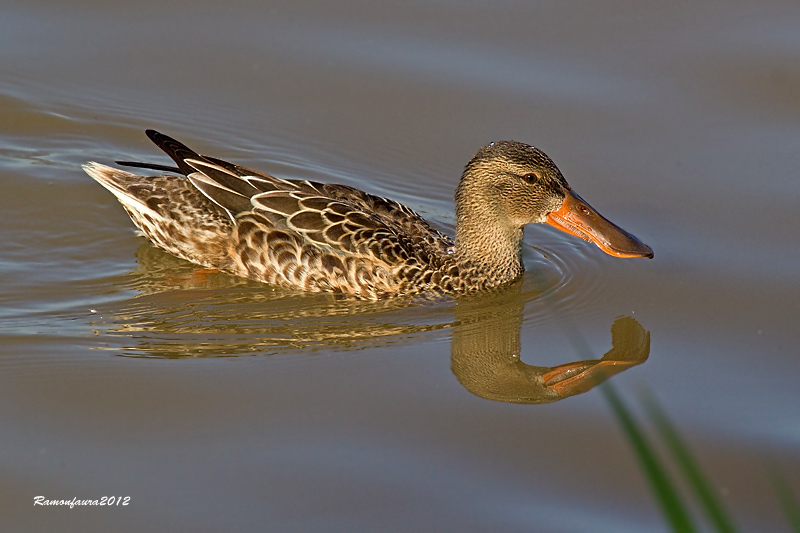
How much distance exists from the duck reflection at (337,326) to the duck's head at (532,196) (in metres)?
0.54

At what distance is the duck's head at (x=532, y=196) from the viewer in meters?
7.93

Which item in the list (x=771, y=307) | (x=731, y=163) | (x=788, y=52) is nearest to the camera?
(x=771, y=307)

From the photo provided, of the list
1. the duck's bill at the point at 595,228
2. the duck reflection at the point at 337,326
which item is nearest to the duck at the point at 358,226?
the duck's bill at the point at 595,228

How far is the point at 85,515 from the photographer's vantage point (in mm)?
5332

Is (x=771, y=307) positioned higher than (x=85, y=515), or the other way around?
(x=771, y=307)

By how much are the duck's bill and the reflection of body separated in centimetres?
55

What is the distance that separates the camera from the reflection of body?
675 centimetres

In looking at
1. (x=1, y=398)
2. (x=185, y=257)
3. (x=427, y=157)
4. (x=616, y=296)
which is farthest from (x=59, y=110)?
(x=616, y=296)

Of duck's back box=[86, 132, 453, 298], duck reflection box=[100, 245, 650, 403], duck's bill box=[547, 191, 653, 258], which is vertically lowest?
duck reflection box=[100, 245, 650, 403]

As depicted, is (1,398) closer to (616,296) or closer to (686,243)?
(616,296)

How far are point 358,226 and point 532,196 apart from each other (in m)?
1.24

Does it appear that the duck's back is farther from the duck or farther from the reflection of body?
the reflection of body

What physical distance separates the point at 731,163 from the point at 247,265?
4010mm

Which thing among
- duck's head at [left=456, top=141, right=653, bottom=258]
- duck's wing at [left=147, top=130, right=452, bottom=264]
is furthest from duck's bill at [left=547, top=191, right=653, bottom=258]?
duck's wing at [left=147, top=130, right=452, bottom=264]
